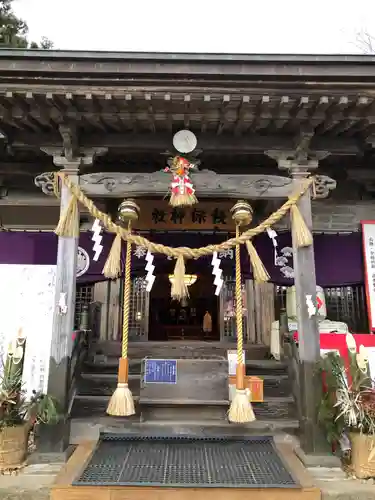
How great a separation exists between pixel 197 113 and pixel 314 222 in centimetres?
322

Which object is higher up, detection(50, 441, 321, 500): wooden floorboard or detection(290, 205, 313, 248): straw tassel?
detection(290, 205, 313, 248): straw tassel

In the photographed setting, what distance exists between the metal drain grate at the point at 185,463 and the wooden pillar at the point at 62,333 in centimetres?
54

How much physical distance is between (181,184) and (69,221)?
5.12 feet

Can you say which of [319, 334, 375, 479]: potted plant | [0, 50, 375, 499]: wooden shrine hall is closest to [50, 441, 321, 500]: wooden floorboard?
[0, 50, 375, 499]: wooden shrine hall

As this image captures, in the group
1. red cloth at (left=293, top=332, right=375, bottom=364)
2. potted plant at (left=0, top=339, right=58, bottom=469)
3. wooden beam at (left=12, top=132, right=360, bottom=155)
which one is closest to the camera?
potted plant at (left=0, top=339, right=58, bottom=469)

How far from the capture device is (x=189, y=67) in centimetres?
461

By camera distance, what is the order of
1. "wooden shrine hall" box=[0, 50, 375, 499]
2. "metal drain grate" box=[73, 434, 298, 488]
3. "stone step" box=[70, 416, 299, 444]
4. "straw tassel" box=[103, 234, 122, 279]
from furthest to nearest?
"stone step" box=[70, 416, 299, 444] → "straw tassel" box=[103, 234, 122, 279] → "wooden shrine hall" box=[0, 50, 375, 499] → "metal drain grate" box=[73, 434, 298, 488]

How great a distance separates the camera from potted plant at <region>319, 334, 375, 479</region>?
4.20 metres

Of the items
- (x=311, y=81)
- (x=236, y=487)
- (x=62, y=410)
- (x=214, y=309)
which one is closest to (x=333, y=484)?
(x=236, y=487)

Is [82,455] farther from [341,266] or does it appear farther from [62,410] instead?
[341,266]

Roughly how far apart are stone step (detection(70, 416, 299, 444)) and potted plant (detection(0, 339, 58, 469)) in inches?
27.9

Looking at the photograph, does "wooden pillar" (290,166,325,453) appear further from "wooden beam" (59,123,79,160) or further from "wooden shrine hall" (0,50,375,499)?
"wooden beam" (59,123,79,160)

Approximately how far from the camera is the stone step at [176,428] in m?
5.14

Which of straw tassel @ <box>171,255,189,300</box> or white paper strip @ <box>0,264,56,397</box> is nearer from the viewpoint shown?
straw tassel @ <box>171,255,189,300</box>
